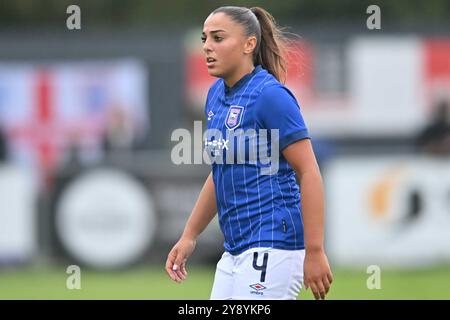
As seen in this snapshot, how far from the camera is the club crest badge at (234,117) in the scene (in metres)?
A: 5.57

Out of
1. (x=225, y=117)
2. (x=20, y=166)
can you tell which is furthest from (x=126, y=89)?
(x=225, y=117)

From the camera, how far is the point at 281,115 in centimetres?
545

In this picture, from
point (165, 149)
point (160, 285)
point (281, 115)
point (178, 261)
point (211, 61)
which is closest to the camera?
point (281, 115)

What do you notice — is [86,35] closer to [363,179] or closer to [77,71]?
[77,71]

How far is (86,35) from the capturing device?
16.0m

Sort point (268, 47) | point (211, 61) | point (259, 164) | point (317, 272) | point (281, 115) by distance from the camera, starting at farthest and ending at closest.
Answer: point (268, 47) < point (211, 61) < point (259, 164) < point (281, 115) < point (317, 272)

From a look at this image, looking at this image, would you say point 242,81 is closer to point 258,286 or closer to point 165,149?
point 258,286

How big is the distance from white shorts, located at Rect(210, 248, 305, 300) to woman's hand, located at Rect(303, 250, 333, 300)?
19cm

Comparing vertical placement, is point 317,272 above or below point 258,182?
below

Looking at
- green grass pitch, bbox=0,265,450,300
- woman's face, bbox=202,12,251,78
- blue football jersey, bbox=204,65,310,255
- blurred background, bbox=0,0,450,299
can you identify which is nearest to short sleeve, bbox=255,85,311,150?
blue football jersey, bbox=204,65,310,255

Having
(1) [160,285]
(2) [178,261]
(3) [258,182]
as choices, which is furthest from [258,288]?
(1) [160,285]

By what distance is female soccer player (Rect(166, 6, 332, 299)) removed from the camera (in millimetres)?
5397

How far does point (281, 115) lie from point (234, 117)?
271mm

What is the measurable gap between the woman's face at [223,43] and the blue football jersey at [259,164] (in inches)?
4.8
